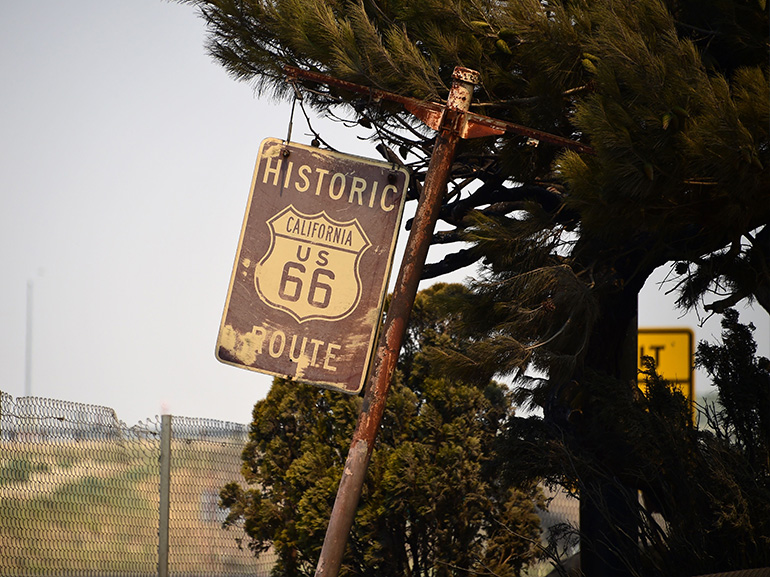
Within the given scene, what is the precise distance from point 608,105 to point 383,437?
492 centimetres

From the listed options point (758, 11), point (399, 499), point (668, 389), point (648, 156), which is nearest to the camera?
point (648, 156)

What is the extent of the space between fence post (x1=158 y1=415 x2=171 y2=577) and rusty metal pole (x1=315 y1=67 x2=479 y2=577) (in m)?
2.50

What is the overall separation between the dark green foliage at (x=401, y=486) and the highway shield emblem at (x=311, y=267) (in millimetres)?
4686

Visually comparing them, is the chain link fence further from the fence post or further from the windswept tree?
the windswept tree

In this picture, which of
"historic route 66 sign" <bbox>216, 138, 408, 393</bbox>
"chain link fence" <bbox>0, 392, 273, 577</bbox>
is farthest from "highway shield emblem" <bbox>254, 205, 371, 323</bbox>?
"chain link fence" <bbox>0, 392, 273, 577</bbox>

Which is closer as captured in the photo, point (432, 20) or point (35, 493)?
point (35, 493)

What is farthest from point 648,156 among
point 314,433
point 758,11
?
point 314,433

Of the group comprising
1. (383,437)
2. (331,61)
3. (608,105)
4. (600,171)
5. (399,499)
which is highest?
(331,61)

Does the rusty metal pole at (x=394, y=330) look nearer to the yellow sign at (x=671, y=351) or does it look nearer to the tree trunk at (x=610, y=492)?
the tree trunk at (x=610, y=492)

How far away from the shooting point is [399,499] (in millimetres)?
8430

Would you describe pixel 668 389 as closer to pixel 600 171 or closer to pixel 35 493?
pixel 600 171

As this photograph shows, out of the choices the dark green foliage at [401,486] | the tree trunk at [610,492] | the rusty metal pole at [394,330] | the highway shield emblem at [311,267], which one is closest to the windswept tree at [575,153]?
the tree trunk at [610,492]

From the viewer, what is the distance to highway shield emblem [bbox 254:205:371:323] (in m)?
3.86

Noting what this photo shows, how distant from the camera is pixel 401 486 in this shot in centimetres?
838
